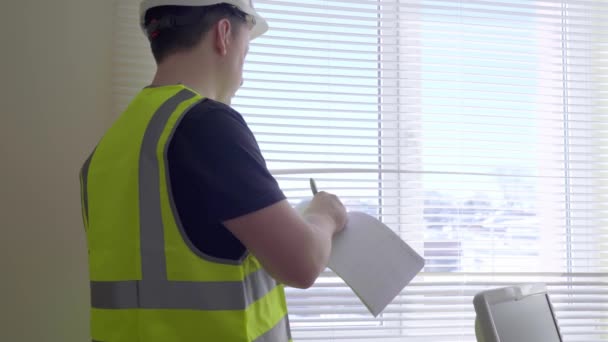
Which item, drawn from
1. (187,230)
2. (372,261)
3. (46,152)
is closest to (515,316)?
(372,261)

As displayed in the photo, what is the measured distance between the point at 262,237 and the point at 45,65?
3.87 feet

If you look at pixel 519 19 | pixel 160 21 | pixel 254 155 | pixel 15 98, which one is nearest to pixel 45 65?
pixel 15 98

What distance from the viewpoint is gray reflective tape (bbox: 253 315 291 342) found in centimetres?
107

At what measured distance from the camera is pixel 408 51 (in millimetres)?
2184

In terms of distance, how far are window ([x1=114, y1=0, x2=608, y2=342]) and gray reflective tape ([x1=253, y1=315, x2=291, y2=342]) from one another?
828 mm

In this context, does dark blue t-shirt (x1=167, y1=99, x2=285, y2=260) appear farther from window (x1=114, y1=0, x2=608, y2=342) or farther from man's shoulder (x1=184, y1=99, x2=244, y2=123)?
window (x1=114, y1=0, x2=608, y2=342)

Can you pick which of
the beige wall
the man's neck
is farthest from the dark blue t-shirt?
the beige wall

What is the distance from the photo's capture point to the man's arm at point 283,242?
96cm

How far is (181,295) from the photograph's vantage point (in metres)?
1.01

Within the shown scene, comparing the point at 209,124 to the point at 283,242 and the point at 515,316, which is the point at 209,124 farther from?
the point at 515,316

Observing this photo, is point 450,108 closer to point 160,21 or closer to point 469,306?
point 469,306

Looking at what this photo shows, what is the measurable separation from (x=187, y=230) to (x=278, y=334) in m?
0.27

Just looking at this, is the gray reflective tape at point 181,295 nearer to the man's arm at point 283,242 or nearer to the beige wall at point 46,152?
the man's arm at point 283,242

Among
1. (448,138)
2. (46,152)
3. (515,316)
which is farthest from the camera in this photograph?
(448,138)
